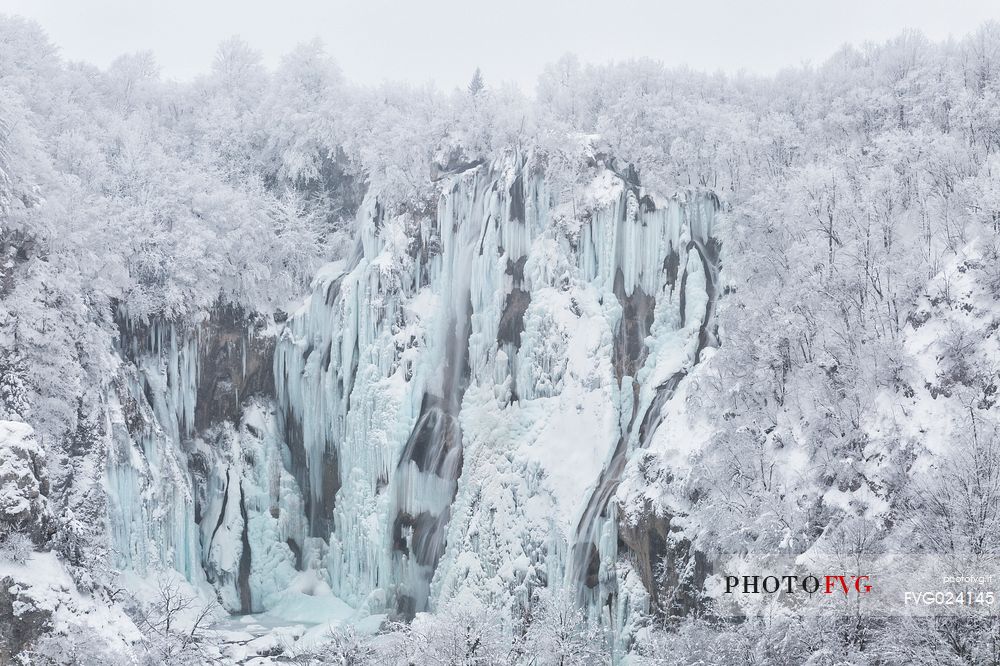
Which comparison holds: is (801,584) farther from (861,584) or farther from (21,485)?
(21,485)

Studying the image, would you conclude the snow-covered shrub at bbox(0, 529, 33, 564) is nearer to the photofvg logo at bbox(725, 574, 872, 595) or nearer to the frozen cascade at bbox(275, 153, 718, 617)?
the frozen cascade at bbox(275, 153, 718, 617)

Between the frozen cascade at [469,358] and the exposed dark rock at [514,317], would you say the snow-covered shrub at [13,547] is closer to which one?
the frozen cascade at [469,358]

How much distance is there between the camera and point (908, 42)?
4144 centimetres

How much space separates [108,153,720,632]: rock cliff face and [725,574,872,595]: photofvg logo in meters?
4.49

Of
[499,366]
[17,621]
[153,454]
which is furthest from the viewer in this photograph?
[499,366]

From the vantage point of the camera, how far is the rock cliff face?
92.6ft

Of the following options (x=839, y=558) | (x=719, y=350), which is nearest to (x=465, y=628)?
(x=839, y=558)

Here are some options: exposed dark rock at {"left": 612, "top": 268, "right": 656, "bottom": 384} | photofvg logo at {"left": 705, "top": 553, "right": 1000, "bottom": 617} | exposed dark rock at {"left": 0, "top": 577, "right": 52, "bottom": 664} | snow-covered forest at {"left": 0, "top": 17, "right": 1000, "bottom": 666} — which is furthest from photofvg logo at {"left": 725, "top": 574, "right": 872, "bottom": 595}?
exposed dark rock at {"left": 0, "top": 577, "right": 52, "bottom": 664}

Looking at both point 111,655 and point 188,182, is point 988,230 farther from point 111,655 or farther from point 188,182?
point 188,182

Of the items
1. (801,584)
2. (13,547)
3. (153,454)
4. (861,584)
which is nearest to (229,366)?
(153,454)

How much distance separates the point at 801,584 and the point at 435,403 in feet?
52.5

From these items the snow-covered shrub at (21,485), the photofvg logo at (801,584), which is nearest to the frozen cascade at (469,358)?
the photofvg logo at (801,584)

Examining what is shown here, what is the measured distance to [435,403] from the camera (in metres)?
32.3

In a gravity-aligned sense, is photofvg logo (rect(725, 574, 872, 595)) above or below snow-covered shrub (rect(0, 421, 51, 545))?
below
